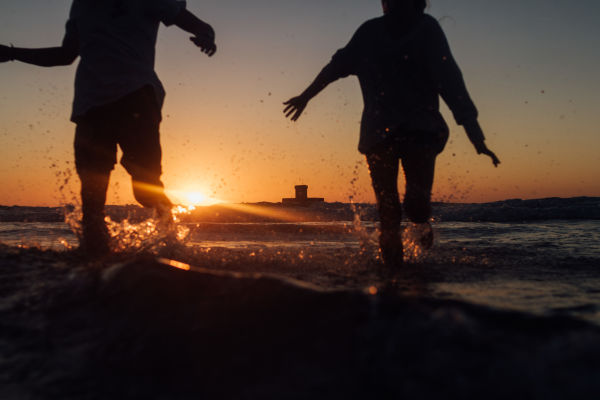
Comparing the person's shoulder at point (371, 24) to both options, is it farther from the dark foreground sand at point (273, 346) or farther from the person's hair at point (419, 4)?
the dark foreground sand at point (273, 346)

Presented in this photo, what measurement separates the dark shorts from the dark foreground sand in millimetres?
1667

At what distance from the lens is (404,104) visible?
315 centimetres

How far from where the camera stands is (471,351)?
91 cm

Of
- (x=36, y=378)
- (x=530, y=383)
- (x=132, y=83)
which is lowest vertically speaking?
(x=36, y=378)

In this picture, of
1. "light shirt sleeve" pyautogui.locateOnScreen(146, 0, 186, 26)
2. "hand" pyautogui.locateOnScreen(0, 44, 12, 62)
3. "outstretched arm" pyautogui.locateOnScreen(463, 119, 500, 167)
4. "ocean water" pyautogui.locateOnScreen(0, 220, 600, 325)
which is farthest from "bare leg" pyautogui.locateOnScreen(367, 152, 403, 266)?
"hand" pyautogui.locateOnScreen(0, 44, 12, 62)

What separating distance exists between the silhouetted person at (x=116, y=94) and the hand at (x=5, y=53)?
16.7 inches

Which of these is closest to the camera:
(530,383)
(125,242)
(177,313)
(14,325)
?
(530,383)

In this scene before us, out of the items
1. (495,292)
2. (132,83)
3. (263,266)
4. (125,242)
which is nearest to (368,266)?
(263,266)

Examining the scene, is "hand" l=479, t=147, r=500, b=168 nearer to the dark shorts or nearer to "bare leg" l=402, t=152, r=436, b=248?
"bare leg" l=402, t=152, r=436, b=248

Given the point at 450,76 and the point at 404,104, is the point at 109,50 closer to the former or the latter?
the point at 404,104

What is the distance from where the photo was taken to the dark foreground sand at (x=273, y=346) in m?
0.87

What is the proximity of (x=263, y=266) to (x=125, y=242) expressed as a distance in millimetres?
1081

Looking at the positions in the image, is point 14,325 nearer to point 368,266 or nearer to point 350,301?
point 350,301

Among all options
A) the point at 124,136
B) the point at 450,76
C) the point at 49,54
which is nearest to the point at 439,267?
the point at 450,76
